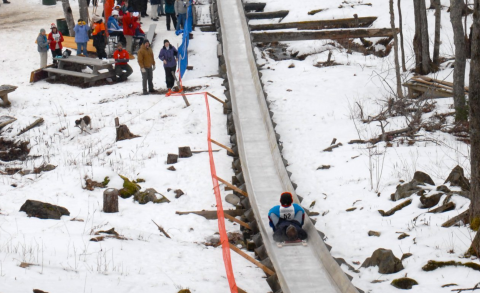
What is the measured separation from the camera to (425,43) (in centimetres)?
1650

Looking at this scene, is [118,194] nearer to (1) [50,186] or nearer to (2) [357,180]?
(1) [50,186]

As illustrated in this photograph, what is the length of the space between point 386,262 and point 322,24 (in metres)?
13.7

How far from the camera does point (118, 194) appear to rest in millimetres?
11422

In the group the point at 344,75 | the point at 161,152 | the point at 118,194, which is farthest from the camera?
the point at 344,75

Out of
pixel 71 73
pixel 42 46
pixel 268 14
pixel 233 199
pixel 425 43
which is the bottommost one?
pixel 233 199

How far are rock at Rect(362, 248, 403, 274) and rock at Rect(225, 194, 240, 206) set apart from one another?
3342 millimetres

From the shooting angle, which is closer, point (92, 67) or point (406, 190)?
point (406, 190)

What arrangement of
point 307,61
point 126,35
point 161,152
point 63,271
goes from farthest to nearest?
point 126,35 < point 307,61 < point 161,152 < point 63,271

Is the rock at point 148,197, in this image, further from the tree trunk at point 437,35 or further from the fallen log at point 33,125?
the tree trunk at point 437,35

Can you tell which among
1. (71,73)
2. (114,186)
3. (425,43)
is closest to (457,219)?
(114,186)

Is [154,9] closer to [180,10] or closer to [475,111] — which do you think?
[180,10]

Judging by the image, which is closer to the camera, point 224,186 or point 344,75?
point 224,186

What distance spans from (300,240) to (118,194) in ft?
12.4

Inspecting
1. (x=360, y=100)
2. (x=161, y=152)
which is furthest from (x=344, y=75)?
(x=161, y=152)
